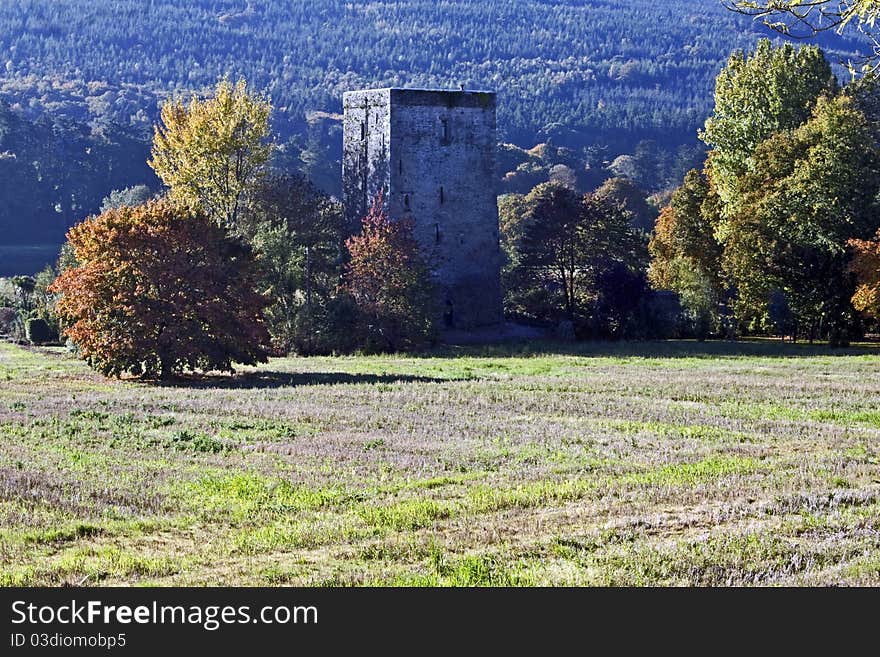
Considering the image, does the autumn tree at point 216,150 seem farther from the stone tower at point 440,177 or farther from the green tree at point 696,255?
the green tree at point 696,255

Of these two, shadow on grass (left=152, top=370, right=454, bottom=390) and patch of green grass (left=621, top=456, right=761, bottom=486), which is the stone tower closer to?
shadow on grass (left=152, top=370, right=454, bottom=390)

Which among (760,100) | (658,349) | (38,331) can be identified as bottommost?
(658,349)

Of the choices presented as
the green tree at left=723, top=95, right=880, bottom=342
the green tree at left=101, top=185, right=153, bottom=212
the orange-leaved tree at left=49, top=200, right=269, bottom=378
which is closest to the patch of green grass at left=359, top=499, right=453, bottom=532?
the orange-leaved tree at left=49, top=200, right=269, bottom=378

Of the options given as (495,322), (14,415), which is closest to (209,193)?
(495,322)

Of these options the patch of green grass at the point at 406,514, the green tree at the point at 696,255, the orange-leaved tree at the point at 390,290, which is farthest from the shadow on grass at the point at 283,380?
the green tree at the point at 696,255

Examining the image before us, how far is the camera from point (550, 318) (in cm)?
5850

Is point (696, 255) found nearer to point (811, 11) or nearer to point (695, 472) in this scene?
point (695, 472)

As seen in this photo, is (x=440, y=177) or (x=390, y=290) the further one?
(x=440, y=177)

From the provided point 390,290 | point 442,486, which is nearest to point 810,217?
point 390,290

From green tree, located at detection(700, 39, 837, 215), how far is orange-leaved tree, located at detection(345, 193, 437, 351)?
41.7 ft

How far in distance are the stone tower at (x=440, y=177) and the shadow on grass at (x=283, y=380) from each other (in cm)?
2071

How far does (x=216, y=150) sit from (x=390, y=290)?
1313 cm

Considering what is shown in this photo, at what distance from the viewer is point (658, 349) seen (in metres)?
45.5

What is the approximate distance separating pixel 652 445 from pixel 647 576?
28.1 ft
